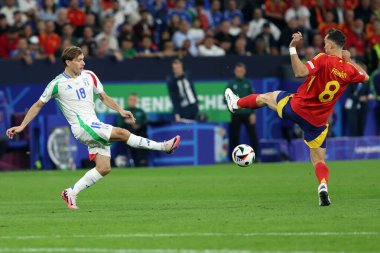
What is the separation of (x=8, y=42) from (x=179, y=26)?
467cm

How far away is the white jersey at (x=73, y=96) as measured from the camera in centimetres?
1424

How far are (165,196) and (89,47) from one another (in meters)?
9.84

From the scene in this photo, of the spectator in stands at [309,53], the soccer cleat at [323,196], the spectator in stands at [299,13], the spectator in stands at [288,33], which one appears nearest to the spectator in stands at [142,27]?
the spectator in stands at [288,33]

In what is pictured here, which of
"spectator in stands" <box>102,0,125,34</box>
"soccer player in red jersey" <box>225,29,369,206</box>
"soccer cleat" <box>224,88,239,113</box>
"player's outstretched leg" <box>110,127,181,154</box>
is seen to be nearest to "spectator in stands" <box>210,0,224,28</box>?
"spectator in stands" <box>102,0,125,34</box>

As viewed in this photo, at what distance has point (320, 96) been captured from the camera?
14.3 m

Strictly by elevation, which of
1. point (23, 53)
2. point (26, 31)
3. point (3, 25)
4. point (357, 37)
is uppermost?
point (357, 37)

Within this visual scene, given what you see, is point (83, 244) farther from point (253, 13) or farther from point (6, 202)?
point (253, 13)

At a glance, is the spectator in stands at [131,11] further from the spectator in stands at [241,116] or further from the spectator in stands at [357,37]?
the spectator in stands at [357,37]

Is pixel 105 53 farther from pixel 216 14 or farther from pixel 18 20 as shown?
pixel 216 14

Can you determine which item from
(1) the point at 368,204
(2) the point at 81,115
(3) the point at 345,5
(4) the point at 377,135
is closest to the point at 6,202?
(2) the point at 81,115

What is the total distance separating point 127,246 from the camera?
10062 mm

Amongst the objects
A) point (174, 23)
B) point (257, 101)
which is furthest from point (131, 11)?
point (257, 101)

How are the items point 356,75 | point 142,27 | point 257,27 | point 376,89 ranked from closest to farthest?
point 356,75 < point 142,27 < point 376,89 < point 257,27

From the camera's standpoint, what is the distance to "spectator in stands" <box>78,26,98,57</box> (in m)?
25.4
